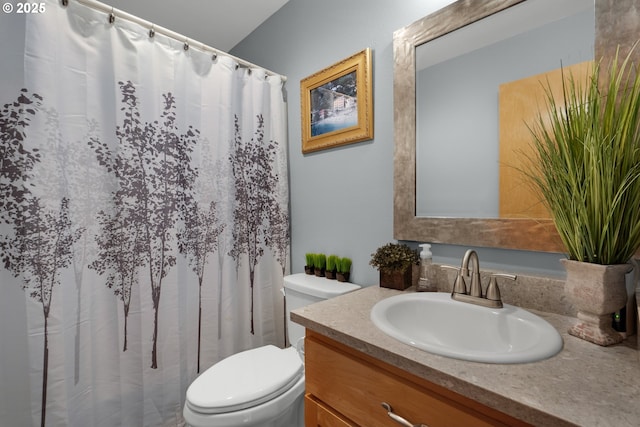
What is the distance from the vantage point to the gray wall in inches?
49.3

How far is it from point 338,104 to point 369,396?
1322 millimetres

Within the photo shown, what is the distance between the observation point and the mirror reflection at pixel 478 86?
2.96 ft

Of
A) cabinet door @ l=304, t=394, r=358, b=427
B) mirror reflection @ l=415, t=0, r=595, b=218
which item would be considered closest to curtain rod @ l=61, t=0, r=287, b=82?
mirror reflection @ l=415, t=0, r=595, b=218

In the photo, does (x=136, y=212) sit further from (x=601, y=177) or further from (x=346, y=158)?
(x=601, y=177)

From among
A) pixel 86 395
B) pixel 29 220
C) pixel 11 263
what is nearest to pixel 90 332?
pixel 86 395

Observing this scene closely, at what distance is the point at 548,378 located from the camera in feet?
1.82

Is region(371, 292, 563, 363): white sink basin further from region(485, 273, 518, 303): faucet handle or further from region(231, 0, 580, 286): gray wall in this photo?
region(231, 0, 580, 286): gray wall

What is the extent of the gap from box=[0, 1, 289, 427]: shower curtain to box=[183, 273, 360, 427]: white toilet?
40 centimetres

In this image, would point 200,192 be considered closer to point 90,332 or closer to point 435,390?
point 90,332

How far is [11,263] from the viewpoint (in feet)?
3.54

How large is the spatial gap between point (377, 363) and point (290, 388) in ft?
2.00

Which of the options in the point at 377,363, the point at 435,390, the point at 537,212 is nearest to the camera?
the point at 435,390

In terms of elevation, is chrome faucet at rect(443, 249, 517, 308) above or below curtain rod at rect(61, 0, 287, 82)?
below

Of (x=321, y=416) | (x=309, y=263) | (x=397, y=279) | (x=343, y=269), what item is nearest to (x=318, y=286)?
(x=343, y=269)
